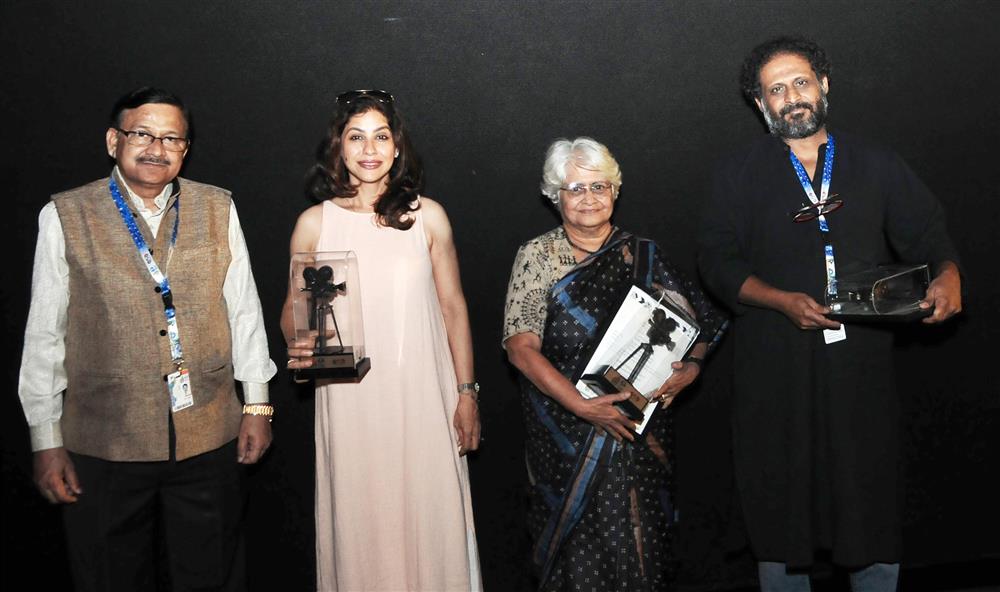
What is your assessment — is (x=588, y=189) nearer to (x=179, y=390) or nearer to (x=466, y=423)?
(x=466, y=423)

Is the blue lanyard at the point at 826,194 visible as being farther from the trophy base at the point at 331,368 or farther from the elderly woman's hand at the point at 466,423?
the trophy base at the point at 331,368

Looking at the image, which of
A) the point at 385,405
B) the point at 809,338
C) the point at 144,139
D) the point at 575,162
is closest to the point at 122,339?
the point at 144,139

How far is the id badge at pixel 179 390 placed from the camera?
2.65 metres

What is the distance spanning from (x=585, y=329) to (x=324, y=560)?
Answer: 1048mm

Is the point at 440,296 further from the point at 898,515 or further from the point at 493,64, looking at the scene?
the point at 898,515

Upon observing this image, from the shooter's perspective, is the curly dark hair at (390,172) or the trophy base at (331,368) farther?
the curly dark hair at (390,172)

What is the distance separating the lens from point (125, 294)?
103 inches

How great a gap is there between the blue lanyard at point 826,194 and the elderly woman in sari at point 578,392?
383mm

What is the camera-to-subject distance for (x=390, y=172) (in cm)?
296

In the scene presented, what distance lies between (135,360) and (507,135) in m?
1.46

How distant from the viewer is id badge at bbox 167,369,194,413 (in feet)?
8.70

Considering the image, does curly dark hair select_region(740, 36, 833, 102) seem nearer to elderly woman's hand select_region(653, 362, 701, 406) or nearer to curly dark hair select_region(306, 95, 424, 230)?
elderly woman's hand select_region(653, 362, 701, 406)

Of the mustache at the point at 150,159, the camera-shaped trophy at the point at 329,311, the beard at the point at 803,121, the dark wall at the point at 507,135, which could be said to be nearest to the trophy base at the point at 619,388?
the dark wall at the point at 507,135

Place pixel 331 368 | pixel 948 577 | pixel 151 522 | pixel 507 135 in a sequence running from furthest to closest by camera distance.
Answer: pixel 948 577
pixel 507 135
pixel 151 522
pixel 331 368
